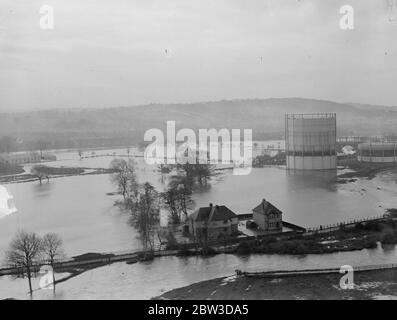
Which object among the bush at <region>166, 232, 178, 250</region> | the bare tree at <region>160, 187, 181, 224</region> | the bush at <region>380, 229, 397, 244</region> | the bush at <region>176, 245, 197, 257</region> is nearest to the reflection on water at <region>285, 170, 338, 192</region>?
the bare tree at <region>160, 187, 181, 224</region>

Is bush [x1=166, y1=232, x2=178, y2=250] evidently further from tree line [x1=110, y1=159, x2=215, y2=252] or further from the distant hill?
the distant hill

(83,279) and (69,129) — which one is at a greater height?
(69,129)

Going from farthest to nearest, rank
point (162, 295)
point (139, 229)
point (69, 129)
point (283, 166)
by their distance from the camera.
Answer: point (69, 129), point (283, 166), point (139, 229), point (162, 295)

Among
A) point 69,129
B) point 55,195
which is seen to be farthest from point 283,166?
point 69,129

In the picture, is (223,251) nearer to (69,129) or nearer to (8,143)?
(8,143)

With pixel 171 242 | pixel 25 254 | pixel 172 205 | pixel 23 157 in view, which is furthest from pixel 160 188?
pixel 23 157

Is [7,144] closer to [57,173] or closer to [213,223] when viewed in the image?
[57,173]
